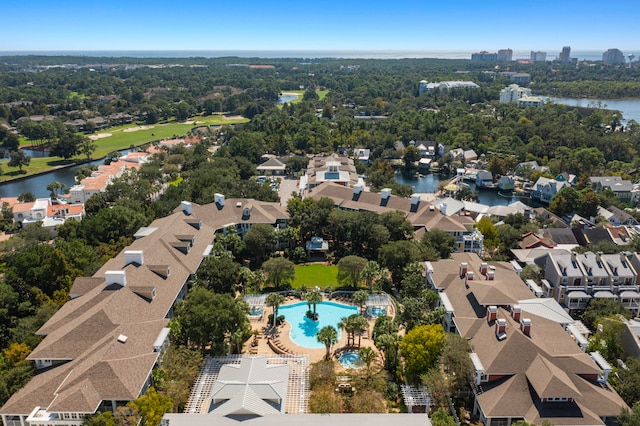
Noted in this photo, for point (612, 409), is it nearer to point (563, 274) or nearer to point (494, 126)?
point (563, 274)

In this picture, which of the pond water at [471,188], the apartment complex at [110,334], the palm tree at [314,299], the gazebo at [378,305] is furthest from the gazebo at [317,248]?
the pond water at [471,188]

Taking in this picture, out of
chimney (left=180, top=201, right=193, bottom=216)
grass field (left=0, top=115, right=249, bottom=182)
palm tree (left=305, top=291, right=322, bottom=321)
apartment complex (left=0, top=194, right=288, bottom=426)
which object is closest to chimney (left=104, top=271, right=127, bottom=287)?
apartment complex (left=0, top=194, right=288, bottom=426)

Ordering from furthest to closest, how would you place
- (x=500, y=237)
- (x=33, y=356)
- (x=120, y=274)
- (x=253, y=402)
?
(x=500, y=237) < (x=120, y=274) < (x=33, y=356) < (x=253, y=402)

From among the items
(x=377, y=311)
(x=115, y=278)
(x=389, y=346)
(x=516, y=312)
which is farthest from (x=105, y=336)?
(x=516, y=312)

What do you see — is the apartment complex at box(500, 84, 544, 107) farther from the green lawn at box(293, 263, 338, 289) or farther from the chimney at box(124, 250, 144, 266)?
the chimney at box(124, 250, 144, 266)

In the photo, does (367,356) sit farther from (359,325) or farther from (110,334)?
(110,334)

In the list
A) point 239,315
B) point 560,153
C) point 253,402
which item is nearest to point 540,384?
point 253,402

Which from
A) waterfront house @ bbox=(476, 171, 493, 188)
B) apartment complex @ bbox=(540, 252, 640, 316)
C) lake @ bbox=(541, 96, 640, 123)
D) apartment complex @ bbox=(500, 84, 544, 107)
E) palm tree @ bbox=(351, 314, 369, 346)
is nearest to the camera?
palm tree @ bbox=(351, 314, 369, 346)

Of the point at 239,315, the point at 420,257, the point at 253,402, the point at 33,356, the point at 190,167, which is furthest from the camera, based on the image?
the point at 190,167
